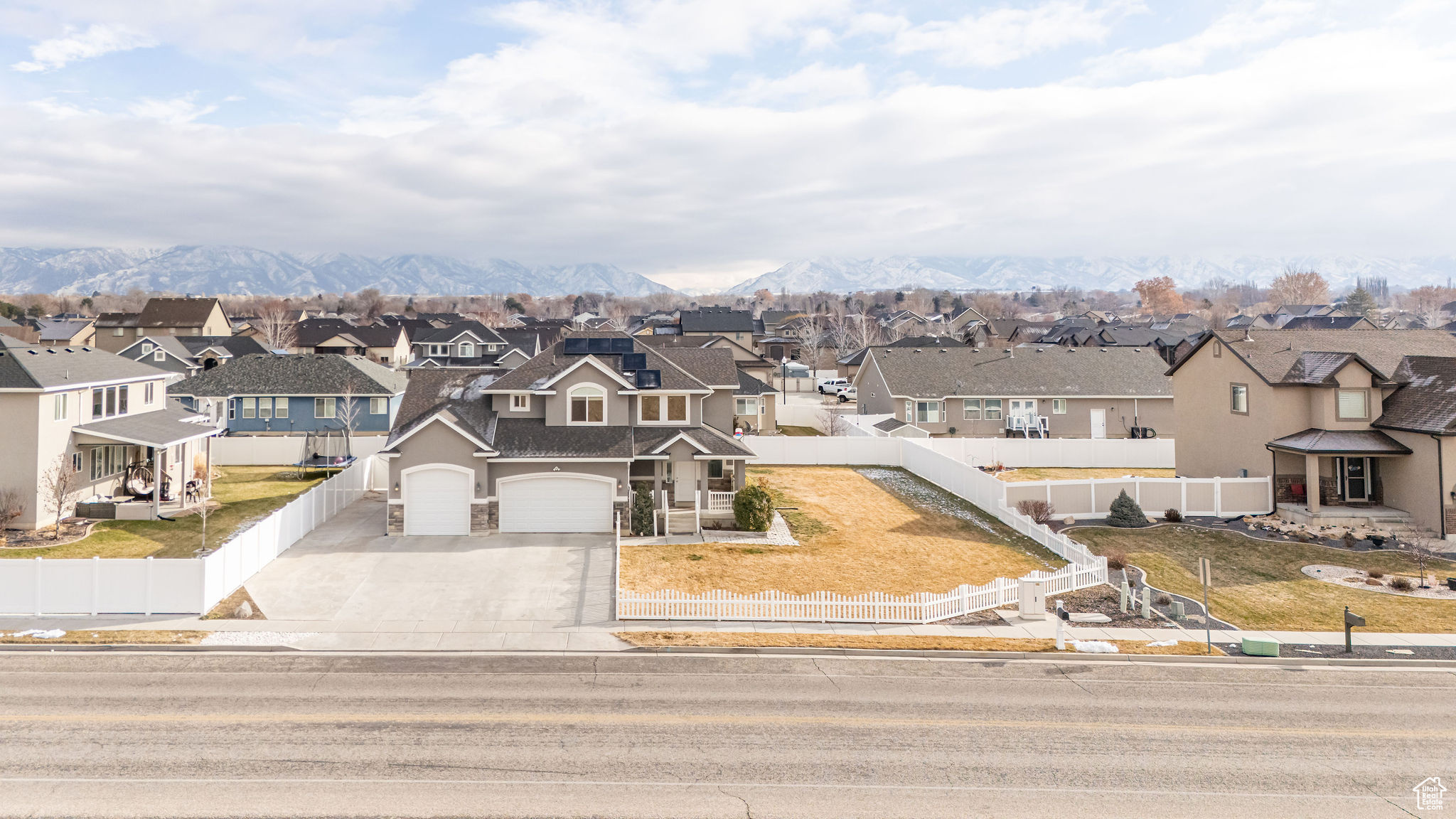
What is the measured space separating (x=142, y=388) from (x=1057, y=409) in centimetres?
5677

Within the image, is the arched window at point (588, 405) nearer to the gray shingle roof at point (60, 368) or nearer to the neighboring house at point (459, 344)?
the gray shingle roof at point (60, 368)

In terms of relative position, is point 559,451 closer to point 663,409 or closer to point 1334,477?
point 663,409

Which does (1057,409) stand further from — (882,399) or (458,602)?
(458,602)

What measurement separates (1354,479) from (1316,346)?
738cm

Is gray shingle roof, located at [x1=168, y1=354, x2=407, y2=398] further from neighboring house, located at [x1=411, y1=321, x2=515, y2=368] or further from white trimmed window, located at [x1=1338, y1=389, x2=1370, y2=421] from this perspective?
white trimmed window, located at [x1=1338, y1=389, x2=1370, y2=421]

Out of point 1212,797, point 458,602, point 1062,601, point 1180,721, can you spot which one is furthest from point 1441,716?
point 458,602

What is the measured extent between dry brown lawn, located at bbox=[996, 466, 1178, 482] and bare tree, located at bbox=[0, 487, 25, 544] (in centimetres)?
4441

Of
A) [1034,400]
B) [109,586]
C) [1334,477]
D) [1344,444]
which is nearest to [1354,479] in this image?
[1334,477]

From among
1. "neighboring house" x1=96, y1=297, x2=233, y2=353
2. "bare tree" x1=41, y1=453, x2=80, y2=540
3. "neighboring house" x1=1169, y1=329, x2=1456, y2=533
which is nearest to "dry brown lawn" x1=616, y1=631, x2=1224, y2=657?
"neighboring house" x1=1169, y1=329, x2=1456, y2=533

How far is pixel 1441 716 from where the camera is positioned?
16.8m

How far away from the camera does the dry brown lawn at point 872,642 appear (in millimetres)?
21016

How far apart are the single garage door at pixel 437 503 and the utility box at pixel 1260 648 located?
1084 inches

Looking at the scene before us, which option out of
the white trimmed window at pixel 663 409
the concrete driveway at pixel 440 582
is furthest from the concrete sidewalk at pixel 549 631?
the white trimmed window at pixel 663 409

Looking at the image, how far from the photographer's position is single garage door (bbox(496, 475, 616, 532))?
3356 centimetres
